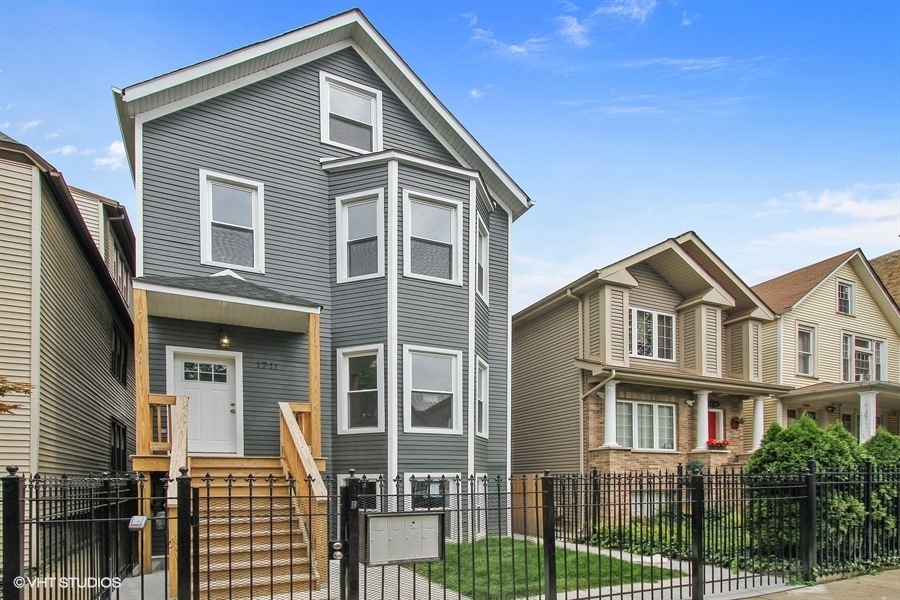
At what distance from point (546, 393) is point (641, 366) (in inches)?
104

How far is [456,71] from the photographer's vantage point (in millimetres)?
19297

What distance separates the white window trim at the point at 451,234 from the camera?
12.9 metres

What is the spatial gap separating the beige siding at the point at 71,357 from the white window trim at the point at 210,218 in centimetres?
214

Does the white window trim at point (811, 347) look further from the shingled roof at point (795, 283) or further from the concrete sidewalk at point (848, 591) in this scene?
the concrete sidewalk at point (848, 591)

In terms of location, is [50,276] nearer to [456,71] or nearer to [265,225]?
[265,225]

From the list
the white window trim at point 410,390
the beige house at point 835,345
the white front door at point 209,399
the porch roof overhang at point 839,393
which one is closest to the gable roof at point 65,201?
the white front door at point 209,399

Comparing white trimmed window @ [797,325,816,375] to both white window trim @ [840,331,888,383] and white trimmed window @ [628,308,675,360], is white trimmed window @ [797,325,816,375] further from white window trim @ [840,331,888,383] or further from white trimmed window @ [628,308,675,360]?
white trimmed window @ [628,308,675,360]

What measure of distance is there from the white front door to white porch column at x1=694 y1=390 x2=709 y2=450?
11844 mm

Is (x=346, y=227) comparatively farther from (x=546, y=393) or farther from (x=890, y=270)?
(x=890, y=270)

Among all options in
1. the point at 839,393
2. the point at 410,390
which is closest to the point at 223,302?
the point at 410,390

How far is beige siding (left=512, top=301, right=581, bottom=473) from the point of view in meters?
17.5

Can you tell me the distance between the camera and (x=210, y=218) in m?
12.1

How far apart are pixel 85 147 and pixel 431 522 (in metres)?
25.3

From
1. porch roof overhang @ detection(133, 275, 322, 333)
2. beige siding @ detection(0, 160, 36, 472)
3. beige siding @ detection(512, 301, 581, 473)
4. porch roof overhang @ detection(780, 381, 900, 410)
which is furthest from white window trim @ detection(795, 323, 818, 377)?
beige siding @ detection(0, 160, 36, 472)
